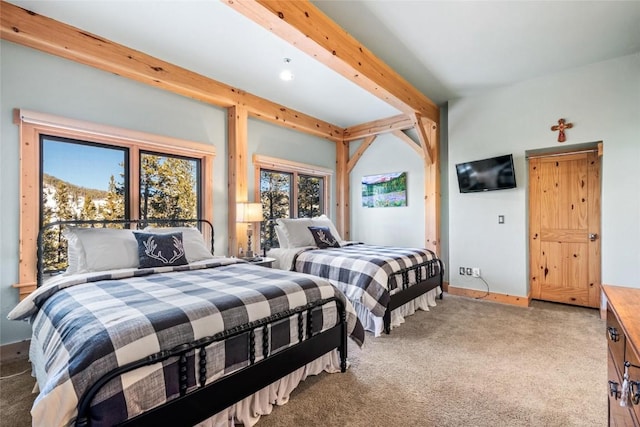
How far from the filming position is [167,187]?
3.49 m

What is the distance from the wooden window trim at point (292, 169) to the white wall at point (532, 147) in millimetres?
2157

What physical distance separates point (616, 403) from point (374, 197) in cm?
443

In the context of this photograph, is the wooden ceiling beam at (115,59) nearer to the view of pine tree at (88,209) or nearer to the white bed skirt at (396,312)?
the view of pine tree at (88,209)

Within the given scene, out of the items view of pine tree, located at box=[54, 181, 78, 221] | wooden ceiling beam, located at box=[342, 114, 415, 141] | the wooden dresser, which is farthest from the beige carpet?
wooden ceiling beam, located at box=[342, 114, 415, 141]

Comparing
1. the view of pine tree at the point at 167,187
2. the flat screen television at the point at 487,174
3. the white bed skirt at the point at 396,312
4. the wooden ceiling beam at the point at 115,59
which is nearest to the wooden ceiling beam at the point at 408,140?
the flat screen television at the point at 487,174

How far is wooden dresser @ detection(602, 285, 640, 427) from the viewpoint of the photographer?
0.78 meters

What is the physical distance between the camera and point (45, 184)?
8.79ft

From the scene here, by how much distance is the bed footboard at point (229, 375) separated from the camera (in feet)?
4.00

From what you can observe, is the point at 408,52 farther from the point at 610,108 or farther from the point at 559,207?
the point at 559,207

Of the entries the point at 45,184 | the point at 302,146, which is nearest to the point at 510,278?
the point at 302,146

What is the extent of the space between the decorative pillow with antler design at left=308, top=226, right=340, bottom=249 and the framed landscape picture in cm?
145

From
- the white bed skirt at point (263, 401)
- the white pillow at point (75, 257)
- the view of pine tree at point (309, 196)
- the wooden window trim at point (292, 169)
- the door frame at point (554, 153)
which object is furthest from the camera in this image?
the view of pine tree at point (309, 196)

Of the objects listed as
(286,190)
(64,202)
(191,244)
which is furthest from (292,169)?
(64,202)

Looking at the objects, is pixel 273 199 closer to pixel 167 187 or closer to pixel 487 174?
pixel 167 187
